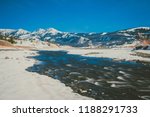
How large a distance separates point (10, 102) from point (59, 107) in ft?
9.89

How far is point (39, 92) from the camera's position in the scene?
16406mm

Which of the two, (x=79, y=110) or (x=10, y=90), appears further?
(x=10, y=90)

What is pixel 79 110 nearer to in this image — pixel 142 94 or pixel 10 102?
pixel 10 102

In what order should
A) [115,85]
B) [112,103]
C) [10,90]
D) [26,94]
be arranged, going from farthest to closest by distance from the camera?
[115,85] < [10,90] < [26,94] < [112,103]

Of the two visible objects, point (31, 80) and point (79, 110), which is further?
point (31, 80)

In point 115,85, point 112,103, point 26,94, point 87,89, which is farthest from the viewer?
point 115,85

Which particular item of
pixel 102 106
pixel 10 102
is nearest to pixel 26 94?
pixel 10 102

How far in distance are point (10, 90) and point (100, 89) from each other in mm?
7267

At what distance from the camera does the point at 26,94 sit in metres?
15.8

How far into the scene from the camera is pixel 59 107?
1211cm

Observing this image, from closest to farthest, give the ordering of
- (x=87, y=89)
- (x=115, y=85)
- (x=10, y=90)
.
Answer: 1. (x=10, y=90)
2. (x=87, y=89)
3. (x=115, y=85)

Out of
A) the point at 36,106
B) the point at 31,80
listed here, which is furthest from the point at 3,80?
the point at 36,106

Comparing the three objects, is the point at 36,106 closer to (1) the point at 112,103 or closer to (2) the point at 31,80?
(1) the point at 112,103

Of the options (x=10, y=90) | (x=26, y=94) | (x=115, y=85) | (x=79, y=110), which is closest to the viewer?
(x=79, y=110)
